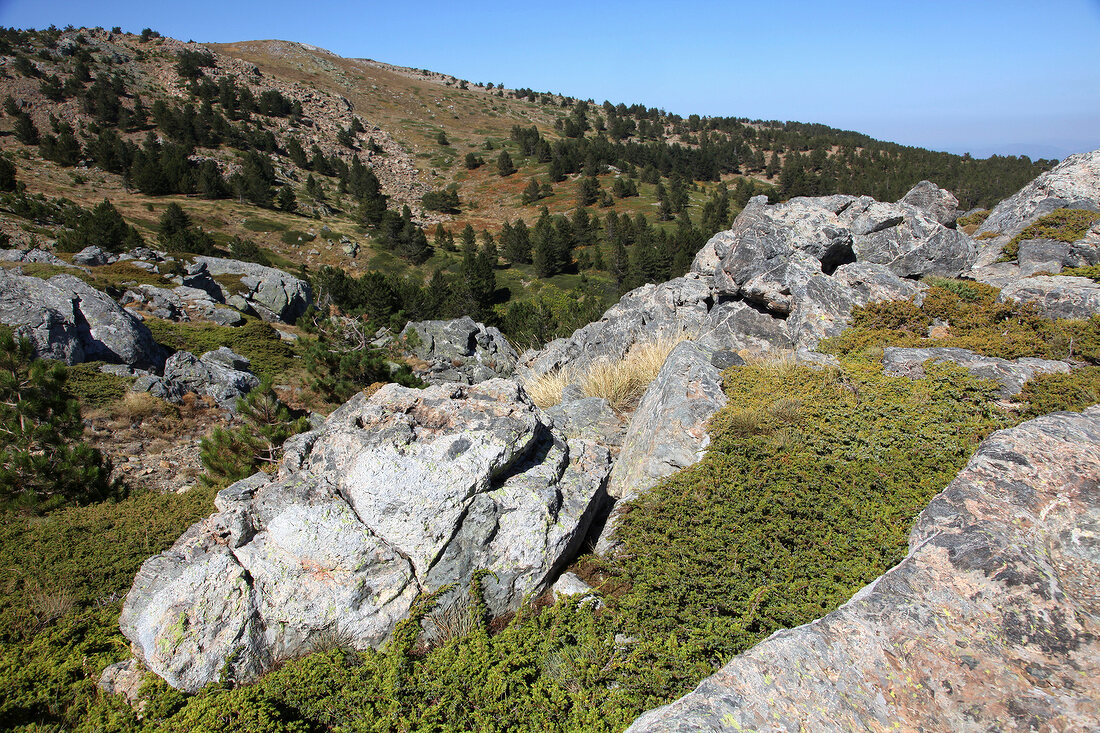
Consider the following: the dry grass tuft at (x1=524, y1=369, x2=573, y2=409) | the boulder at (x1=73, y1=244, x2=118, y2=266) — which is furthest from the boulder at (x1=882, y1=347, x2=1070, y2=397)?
the boulder at (x1=73, y1=244, x2=118, y2=266)

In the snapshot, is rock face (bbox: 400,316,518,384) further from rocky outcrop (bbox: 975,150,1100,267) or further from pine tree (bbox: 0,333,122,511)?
rocky outcrop (bbox: 975,150,1100,267)

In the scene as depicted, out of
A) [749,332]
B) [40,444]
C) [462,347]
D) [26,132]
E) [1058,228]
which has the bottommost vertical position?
[462,347]

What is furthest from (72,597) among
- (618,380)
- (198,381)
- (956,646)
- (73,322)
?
(73,322)

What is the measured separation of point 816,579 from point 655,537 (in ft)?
5.00

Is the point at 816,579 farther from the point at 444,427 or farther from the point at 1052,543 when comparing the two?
Answer: the point at 444,427

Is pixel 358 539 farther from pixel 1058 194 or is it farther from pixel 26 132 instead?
pixel 26 132

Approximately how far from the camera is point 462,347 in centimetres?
2141

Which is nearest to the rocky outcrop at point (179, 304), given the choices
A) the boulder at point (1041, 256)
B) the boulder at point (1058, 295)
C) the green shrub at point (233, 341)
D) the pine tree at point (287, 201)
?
the green shrub at point (233, 341)

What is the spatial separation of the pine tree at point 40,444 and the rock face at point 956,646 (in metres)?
11.2

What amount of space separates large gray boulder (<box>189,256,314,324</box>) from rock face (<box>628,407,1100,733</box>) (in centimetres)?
3225

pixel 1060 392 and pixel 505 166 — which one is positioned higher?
pixel 505 166

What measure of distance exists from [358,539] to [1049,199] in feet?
69.0

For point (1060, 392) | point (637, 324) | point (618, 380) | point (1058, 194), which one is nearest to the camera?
point (1060, 392)

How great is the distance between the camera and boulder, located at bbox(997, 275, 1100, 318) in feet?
28.6
